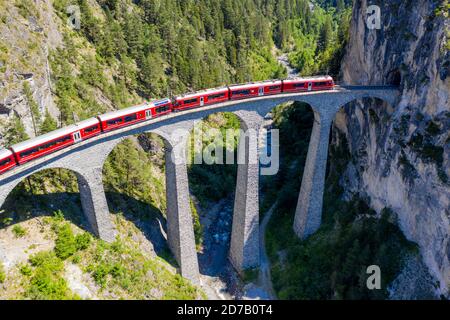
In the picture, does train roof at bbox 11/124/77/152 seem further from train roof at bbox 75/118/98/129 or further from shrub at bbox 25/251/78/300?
shrub at bbox 25/251/78/300

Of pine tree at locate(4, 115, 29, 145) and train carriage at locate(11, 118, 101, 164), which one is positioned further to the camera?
pine tree at locate(4, 115, 29, 145)

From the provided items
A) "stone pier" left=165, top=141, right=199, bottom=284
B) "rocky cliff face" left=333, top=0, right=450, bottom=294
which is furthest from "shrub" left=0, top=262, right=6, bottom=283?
"rocky cliff face" left=333, top=0, right=450, bottom=294

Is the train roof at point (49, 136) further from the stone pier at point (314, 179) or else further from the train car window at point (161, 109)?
the stone pier at point (314, 179)

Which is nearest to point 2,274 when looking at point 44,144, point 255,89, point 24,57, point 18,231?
point 18,231

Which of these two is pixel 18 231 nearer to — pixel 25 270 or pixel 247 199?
pixel 25 270

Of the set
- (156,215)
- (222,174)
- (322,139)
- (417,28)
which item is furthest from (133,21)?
(417,28)

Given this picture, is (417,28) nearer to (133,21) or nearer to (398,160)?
(398,160)
